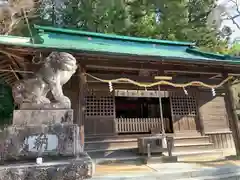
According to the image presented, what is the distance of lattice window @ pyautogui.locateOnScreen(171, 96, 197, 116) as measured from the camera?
9.51 metres

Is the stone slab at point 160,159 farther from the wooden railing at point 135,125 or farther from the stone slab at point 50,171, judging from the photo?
the stone slab at point 50,171

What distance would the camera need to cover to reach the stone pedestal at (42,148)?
128 inches

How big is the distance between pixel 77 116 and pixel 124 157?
227cm

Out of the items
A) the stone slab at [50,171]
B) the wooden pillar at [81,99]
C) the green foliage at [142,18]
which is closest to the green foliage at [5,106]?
the green foliage at [142,18]

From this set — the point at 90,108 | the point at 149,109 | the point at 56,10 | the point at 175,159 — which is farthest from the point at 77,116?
the point at 56,10

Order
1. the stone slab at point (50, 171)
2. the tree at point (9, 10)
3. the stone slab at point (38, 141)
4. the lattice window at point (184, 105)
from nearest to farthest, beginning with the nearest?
the stone slab at point (50, 171), the stone slab at point (38, 141), the lattice window at point (184, 105), the tree at point (9, 10)

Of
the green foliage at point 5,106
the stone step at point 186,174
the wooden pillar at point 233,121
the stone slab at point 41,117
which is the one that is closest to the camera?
the stone slab at point 41,117

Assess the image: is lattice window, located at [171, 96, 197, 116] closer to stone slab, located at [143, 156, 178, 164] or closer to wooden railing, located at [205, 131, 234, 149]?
wooden railing, located at [205, 131, 234, 149]

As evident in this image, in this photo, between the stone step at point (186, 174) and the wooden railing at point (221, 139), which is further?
the wooden railing at point (221, 139)

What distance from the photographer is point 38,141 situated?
3.81 meters

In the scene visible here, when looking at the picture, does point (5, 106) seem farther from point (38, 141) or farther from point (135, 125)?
point (38, 141)

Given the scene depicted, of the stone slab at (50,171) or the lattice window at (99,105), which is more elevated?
the lattice window at (99,105)

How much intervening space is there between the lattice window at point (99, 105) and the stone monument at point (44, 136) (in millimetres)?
3927

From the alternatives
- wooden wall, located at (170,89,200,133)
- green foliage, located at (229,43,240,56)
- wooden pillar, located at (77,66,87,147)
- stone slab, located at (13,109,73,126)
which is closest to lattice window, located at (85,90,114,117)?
wooden pillar, located at (77,66,87,147)
